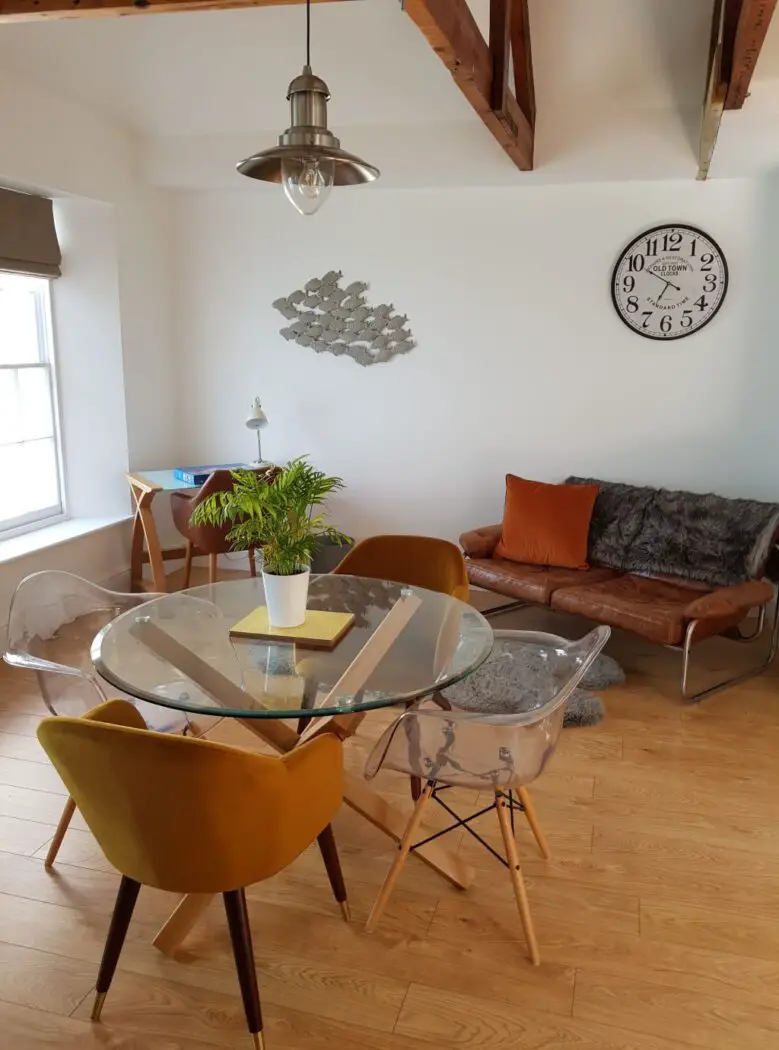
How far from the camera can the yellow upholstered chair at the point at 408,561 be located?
10.3 ft

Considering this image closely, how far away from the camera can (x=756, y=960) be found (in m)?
2.16

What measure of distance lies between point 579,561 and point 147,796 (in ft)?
10.3

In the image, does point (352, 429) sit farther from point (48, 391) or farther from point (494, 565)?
point (48, 391)

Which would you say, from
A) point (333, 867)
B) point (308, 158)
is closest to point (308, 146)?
point (308, 158)

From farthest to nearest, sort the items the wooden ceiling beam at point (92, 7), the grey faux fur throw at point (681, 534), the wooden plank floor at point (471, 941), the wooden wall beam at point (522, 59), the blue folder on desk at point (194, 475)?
1. the blue folder on desk at point (194, 475)
2. the grey faux fur throw at point (681, 534)
3. the wooden wall beam at point (522, 59)
4. the wooden ceiling beam at point (92, 7)
5. the wooden plank floor at point (471, 941)

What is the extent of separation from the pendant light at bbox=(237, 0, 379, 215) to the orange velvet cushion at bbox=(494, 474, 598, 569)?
253 centimetres

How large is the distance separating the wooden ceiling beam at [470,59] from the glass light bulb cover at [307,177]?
0.61 metres

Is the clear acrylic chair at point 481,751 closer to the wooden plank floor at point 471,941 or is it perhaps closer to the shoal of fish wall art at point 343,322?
the wooden plank floor at point 471,941

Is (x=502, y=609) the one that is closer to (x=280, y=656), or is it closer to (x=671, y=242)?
(x=671, y=242)

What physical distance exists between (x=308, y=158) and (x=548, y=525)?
2.72 meters

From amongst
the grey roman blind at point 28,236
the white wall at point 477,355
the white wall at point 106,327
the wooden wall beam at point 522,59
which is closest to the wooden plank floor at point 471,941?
the white wall at point 477,355

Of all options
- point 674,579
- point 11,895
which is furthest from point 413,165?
point 11,895

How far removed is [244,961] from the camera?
1837 mm

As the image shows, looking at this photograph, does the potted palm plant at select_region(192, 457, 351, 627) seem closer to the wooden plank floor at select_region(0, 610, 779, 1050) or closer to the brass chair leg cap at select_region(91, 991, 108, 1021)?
the wooden plank floor at select_region(0, 610, 779, 1050)
